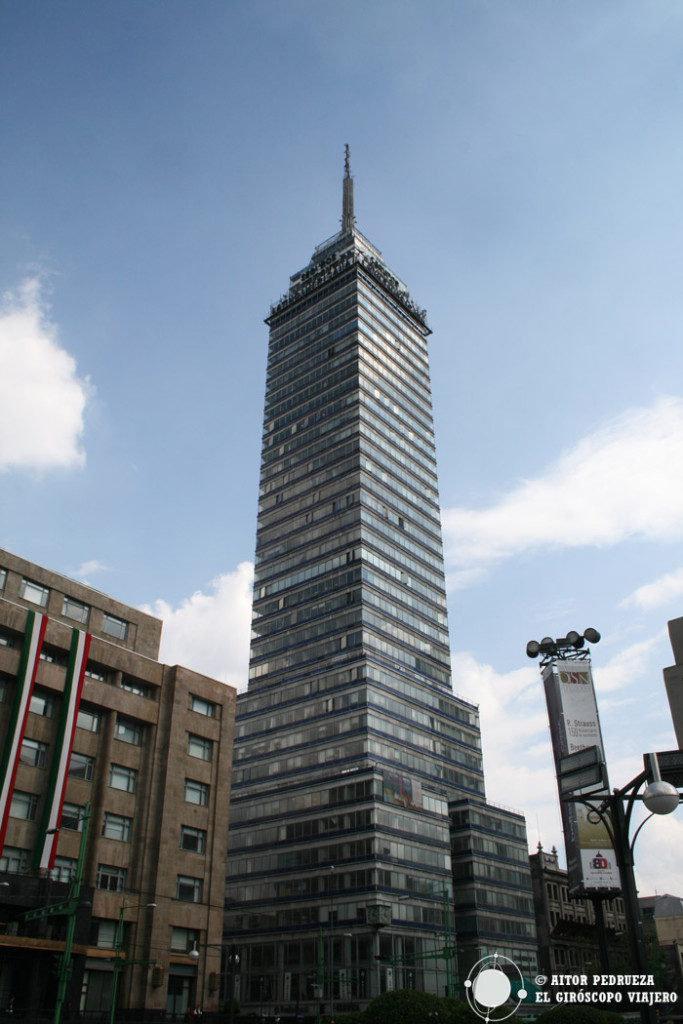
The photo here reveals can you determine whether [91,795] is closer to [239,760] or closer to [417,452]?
[239,760]

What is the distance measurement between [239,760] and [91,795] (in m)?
55.8

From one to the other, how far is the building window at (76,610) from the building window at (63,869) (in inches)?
705

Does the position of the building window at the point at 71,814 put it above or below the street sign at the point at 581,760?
above

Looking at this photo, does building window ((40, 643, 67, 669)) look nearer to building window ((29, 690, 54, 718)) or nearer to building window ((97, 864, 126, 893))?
building window ((29, 690, 54, 718))

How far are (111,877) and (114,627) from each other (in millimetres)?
19534

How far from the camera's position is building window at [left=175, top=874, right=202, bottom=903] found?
5600 centimetres

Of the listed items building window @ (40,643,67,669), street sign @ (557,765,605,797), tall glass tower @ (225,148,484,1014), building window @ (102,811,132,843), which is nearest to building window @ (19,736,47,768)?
building window @ (40,643,67,669)

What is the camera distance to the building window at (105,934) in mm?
50938

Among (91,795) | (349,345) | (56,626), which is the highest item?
(349,345)

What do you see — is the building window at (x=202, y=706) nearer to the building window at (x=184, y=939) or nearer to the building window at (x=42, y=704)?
the building window at (x=42, y=704)

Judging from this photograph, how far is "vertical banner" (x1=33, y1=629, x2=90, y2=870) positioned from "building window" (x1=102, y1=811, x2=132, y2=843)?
408cm

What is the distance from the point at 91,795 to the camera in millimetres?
54000

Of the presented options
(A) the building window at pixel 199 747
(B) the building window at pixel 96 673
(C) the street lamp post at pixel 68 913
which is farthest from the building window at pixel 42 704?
(C) the street lamp post at pixel 68 913

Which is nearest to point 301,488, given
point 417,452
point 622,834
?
point 417,452
